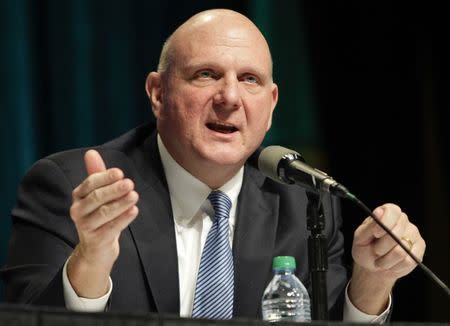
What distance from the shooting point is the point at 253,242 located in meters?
2.62

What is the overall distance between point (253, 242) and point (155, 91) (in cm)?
59

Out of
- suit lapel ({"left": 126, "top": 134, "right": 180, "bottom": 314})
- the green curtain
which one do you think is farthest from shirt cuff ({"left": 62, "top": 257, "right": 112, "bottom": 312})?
the green curtain

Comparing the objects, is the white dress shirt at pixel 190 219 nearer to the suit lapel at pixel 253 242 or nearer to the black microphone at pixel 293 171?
the suit lapel at pixel 253 242

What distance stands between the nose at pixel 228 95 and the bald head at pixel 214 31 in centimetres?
15

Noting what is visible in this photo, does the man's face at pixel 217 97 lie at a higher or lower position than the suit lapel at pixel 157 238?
higher

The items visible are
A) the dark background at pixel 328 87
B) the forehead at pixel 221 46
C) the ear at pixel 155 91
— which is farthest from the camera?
the dark background at pixel 328 87

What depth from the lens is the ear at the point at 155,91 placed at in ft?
9.22

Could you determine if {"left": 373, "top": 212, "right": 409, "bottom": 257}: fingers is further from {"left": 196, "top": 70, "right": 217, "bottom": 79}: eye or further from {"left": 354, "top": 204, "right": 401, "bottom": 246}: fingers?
{"left": 196, "top": 70, "right": 217, "bottom": 79}: eye

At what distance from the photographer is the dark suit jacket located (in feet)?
7.94

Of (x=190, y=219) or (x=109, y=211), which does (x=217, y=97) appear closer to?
(x=190, y=219)

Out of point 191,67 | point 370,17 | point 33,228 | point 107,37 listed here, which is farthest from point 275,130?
point 33,228

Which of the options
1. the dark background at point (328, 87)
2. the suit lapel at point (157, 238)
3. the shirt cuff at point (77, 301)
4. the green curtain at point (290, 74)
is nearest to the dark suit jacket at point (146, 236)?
the suit lapel at point (157, 238)

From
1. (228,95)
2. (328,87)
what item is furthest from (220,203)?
(328,87)

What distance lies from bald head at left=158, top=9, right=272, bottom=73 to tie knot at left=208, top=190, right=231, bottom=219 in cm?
42
